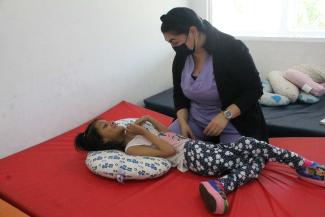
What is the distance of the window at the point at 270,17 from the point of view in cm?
305

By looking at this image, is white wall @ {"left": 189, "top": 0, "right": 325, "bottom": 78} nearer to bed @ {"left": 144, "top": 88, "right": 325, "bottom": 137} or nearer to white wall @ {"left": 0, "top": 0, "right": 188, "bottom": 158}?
bed @ {"left": 144, "top": 88, "right": 325, "bottom": 137}

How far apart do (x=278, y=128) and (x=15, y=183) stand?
5.55 feet

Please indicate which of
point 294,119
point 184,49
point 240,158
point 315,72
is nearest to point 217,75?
point 184,49

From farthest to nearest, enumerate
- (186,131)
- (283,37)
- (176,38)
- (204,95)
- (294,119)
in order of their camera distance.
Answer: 1. (283,37)
2. (294,119)
3. (186,131)
4. (204,95)
5. (176,38)

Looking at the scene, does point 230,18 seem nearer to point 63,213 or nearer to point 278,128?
point 278,128

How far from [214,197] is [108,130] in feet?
2.56

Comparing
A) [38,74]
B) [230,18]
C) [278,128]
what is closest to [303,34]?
[230,18]

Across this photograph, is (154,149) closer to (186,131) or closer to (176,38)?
(186,131)

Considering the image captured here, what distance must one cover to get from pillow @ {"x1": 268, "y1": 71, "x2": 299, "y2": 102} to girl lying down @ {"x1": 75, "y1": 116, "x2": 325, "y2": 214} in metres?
1.16

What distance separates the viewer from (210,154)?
1.67m

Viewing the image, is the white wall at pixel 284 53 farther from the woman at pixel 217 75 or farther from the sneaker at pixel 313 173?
the sneaker at pixel 313 173

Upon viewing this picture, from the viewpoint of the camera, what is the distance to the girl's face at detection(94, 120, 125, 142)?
1.93m

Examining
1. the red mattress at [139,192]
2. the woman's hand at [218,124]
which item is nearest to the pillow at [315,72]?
the red mattress at [139,192]

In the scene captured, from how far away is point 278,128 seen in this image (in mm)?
2301
